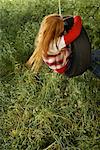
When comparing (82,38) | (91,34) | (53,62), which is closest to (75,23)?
(82,38)

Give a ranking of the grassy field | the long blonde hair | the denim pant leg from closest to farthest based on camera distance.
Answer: the long blonde hair, the denim pant leg, the grassy field

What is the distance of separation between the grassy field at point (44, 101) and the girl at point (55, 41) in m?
0.56

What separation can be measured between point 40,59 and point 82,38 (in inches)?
9.7

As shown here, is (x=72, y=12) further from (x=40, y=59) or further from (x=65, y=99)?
(x=40, y=59)

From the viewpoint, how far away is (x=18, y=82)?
8.59 ft

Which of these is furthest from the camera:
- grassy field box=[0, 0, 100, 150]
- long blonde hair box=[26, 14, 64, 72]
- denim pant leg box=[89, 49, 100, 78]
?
grassy field box=[0, 0, 100, 150]

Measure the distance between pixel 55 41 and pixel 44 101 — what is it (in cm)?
74

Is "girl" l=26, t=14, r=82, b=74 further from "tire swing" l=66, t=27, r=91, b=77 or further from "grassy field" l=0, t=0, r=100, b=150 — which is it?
"grassy field" l=0, t=0, r=100, b=150

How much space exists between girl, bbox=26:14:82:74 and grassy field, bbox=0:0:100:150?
0.56 m

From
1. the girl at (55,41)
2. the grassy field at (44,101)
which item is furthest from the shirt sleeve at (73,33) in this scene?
the grassy field at (44,101)

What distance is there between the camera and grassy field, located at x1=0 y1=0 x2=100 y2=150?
2.24 metres

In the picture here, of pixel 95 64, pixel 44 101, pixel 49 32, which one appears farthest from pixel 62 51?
pixel 44 101

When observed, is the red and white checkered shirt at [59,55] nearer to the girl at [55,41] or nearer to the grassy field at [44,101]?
the girl at [55,41]

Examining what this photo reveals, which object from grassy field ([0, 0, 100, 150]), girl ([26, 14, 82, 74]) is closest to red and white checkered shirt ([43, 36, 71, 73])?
girl ([26, 14, 82, 74])
